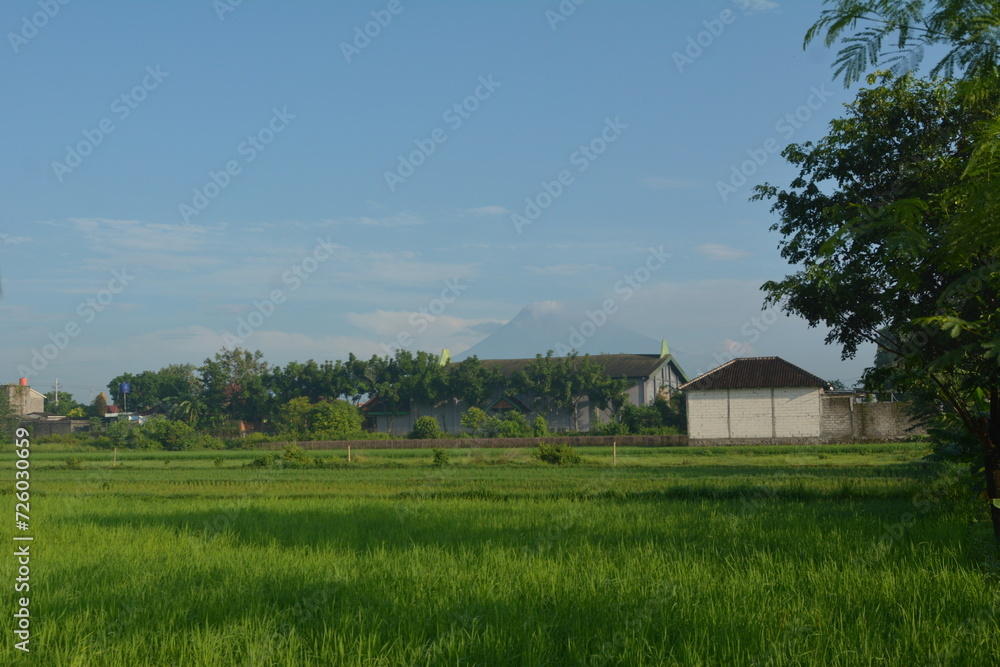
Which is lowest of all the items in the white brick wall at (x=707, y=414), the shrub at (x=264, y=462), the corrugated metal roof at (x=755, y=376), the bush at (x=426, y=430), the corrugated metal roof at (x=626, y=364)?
the shrub at (x=264, y=462)

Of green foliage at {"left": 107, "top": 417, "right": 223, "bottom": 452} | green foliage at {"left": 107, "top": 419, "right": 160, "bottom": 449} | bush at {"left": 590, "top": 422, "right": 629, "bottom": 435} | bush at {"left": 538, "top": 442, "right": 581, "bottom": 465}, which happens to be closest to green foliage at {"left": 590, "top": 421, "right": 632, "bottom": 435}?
bush at {"left": 590, "top": 422, "right": 629, "bottom": 435}

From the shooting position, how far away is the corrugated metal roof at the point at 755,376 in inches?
1839

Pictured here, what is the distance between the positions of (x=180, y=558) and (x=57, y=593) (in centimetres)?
241

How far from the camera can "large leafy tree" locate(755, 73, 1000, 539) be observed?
693 cm

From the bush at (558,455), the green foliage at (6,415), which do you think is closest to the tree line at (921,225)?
the bush at (558,455)

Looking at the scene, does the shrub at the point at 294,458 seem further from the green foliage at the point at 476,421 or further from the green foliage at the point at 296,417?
the green foliage at the point at 296,417

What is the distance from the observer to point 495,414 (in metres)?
66.1

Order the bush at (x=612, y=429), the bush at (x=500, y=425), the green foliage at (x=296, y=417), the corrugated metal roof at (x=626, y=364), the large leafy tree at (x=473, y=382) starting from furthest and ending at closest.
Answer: the large leafy tree at (x=473, y=382)
the corrugated metal roof at (x=626, y=364)
the green foliage at (x=296, y=417)
the bush at (x=500, y=425)
the bush at (x=612, y=429)

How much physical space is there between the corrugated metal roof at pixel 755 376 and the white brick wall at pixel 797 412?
0.51 meters

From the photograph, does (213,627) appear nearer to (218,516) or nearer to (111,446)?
(218,516)

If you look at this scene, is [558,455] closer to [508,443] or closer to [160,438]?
[508,443]

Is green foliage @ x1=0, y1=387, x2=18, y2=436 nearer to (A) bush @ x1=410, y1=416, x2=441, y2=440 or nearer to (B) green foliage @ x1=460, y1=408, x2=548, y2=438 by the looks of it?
(A) bush @ x1=410, y1=416, x2=441, y2=440

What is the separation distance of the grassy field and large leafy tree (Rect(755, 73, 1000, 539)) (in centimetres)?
211

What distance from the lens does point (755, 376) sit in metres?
47.8
